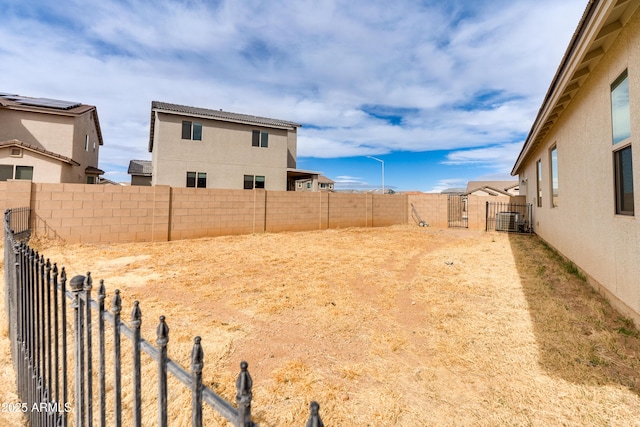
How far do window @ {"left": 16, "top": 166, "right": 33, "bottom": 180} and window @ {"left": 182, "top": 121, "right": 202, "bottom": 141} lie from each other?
7.24 metres

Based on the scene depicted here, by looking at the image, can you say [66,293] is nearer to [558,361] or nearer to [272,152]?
[558,361]

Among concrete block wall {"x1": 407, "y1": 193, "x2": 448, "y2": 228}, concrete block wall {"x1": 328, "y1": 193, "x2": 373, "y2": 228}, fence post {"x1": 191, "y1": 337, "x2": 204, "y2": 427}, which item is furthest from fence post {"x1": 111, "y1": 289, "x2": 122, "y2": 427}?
concrete block wall {"x1": 407, "y1": 193, "x2": 448, "y2": 228}

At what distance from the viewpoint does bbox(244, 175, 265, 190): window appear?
1856 cm

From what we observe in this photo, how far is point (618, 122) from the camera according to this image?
4.57m

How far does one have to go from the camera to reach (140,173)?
1102 inches

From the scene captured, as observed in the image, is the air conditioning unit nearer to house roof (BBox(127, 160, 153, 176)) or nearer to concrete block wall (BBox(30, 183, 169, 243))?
concrete block wall (BBox(30, 183, 169, 243))

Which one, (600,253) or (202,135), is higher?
(202,135)

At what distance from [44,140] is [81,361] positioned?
21441 mm

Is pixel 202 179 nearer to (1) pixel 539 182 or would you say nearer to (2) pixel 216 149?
(2) pixel 216 149

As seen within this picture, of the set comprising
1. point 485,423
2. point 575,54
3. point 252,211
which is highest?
point 575,54

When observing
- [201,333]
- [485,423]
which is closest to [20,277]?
[201,333]

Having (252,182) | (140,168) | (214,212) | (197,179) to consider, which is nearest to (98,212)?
(214,212)

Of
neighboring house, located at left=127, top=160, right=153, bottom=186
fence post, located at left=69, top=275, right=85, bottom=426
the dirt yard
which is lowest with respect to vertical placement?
the dirt yard

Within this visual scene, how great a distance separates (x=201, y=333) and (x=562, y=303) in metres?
5.70
